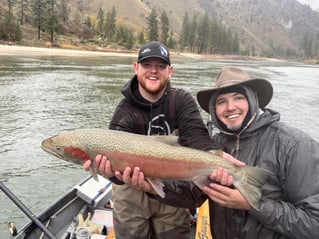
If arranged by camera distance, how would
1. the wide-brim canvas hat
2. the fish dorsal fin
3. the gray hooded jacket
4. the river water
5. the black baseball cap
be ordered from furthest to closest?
the river water, the black baseball cap, the fish dorsal fin, the wide-brim canvas hat, the gray hooded jacket

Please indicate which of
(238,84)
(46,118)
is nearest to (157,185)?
(238,84)

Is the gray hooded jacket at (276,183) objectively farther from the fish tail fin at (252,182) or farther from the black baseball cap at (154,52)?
the black baseball cap at (154,52)

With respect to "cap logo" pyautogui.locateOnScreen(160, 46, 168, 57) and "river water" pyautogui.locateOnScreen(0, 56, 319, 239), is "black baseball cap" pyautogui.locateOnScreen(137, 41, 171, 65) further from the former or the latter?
"river water" pyautogui.locateOnScreen(0, 56, 319, 239)

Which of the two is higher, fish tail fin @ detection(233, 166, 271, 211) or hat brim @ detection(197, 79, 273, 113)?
hat brim @ detection(197, 79, 273, 113)

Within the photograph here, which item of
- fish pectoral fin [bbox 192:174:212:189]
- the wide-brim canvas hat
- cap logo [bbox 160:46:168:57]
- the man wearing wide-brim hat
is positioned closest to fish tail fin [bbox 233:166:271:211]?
the man wearing wide-brim hat

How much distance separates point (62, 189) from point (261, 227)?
23.2ft

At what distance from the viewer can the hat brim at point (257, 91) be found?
2.58 m

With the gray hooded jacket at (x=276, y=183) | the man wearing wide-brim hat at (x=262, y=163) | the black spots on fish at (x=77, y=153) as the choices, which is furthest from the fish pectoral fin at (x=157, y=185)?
the black spots on fish at (x=77, y=153)

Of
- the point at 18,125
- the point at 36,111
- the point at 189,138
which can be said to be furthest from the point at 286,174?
the point at 36,111

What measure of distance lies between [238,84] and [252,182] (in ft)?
2.35

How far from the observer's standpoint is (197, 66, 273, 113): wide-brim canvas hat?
257 cm

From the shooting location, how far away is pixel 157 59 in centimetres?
320

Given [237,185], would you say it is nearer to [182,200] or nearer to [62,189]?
[182,200]

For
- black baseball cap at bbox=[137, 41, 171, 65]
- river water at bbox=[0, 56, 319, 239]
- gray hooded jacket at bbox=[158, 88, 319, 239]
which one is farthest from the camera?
river water at bbox=[0, 56, 319, 239]
